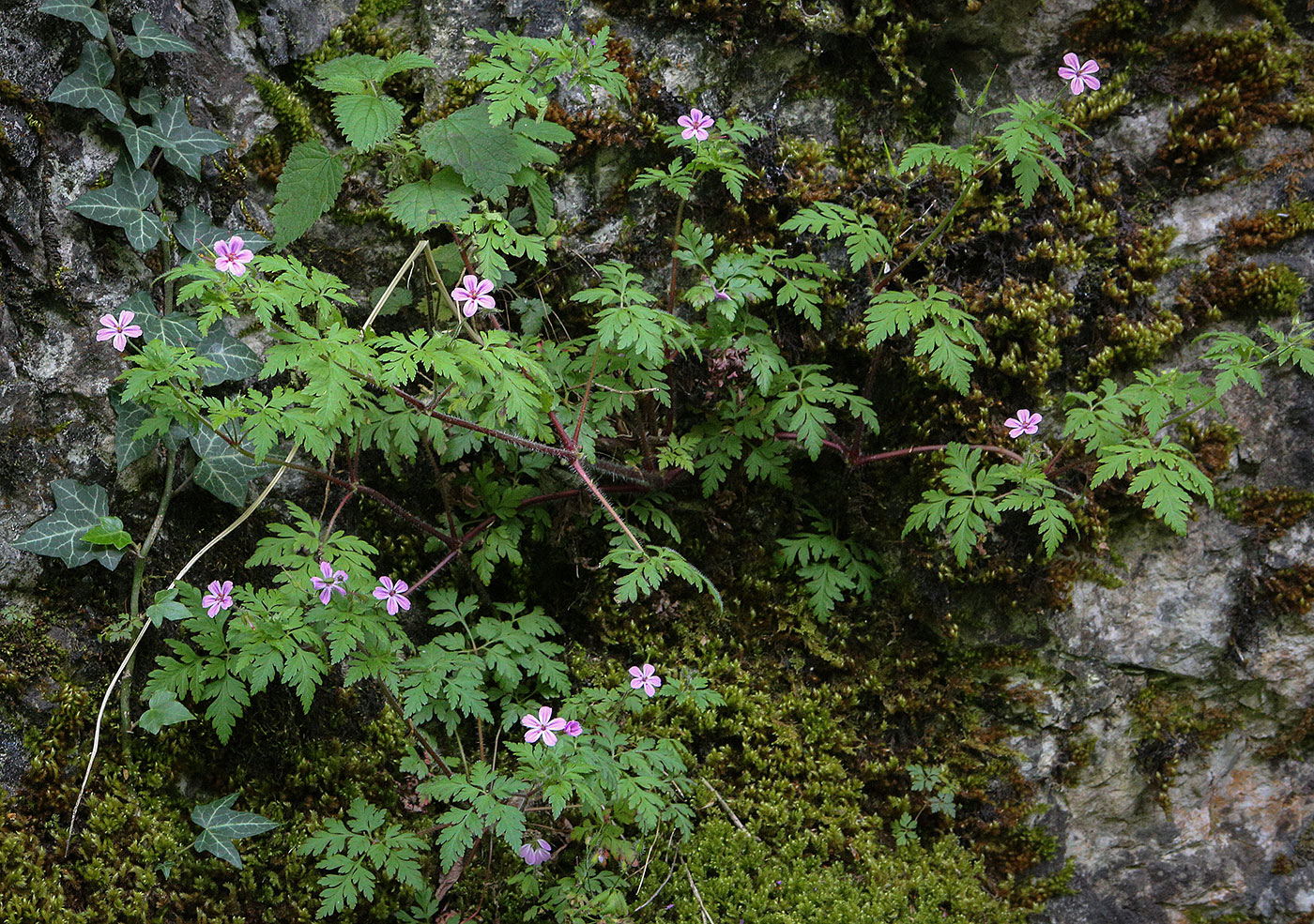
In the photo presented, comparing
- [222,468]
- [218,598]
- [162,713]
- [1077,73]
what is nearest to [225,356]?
[222,468]

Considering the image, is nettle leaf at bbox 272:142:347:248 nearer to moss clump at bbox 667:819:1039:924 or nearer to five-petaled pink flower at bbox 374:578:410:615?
five-petaled pink flower at bbox 374:578:410:615

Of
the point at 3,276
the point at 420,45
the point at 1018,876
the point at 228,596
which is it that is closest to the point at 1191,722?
the point at 1018,876

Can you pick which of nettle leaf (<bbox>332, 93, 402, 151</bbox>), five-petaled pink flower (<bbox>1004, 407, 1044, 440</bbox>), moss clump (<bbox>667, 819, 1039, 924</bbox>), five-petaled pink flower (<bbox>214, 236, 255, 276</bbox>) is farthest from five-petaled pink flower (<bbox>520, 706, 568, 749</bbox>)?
five-petaled pink flower (<bbox>1004, 407, 1044, 440</bbox>)

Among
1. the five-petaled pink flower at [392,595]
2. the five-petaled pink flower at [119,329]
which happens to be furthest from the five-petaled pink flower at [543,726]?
the five-petaled pink flower at [119,329]

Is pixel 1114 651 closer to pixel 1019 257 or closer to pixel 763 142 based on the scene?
pixel 1019 257

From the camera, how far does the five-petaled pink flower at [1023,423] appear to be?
3.75 metres

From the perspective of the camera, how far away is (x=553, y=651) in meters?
3.59

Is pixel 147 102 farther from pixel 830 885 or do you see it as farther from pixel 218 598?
pixel 830 885

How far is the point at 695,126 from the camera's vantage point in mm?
3686

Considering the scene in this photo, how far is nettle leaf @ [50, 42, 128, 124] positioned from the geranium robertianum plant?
0.04 ft

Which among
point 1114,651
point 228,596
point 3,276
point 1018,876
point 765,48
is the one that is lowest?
point 1018,876

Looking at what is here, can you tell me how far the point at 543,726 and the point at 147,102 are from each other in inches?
Answer: 122

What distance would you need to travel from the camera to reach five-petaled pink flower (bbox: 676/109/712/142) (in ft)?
11.9

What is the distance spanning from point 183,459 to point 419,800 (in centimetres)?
177
